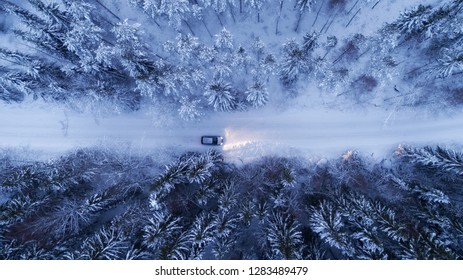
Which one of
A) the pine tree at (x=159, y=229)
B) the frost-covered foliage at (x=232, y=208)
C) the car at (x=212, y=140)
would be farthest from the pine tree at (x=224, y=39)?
the pine tree at (x=159, y=229)

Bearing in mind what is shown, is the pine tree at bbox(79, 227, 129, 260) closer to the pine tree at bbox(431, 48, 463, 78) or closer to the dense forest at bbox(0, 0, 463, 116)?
the dense forest at bbox(0, 0, 463, 116)

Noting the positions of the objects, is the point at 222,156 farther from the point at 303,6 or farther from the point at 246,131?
the point at 303,6

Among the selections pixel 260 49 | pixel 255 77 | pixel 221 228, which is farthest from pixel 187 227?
pixel 260 49

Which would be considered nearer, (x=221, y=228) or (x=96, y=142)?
(x=221, y=228)

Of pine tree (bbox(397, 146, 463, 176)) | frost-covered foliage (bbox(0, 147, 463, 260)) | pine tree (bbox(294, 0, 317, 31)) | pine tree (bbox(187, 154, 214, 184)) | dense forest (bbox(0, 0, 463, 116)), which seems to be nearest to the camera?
frost-covered foliage (bbox(0, 147, 463, 260))

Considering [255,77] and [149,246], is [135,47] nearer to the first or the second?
[255,77]

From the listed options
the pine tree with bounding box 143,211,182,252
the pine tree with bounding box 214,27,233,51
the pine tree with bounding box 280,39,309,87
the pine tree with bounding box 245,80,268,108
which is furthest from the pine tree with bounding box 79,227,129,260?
the pine tree with bounding box 280,39,309,87
